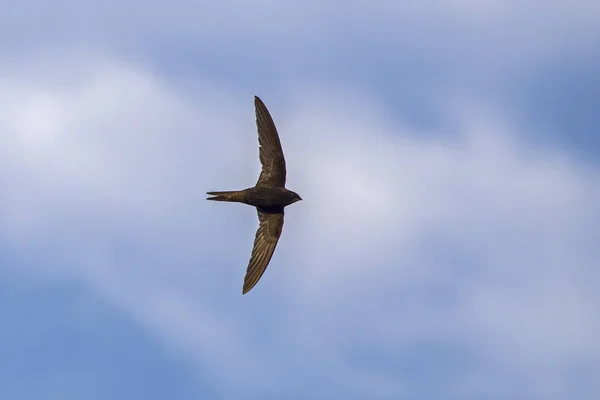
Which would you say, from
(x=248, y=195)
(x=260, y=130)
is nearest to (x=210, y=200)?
(x=248, y=195)

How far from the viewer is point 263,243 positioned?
29656mm

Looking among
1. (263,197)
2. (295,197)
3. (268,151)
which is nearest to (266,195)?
(263,197)

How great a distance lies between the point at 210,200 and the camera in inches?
1109

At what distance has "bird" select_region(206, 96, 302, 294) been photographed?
1139 inches

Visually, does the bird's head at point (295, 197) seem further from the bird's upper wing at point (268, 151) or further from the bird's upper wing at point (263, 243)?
the bird's upper wing at point (263, 243)

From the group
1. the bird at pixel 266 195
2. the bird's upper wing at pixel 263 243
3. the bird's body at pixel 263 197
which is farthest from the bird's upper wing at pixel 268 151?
the bird's upper wing at pixel 263 243

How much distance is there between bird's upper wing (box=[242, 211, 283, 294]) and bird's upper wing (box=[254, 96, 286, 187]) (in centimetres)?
140

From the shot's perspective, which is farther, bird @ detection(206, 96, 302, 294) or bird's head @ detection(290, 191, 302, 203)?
bird's head @ detection(290, 191, 302, 203)

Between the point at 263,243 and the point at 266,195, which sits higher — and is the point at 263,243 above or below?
below

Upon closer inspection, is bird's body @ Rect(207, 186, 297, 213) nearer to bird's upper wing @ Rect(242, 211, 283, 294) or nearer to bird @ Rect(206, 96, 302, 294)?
Result: bird @ Rect(206, 96, 302, 294)

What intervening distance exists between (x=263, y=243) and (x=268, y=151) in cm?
362

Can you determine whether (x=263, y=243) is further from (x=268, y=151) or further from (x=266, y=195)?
(x=268, y=151)

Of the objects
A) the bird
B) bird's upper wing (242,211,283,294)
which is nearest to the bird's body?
the bird

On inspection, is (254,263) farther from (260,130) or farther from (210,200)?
(260,130)
